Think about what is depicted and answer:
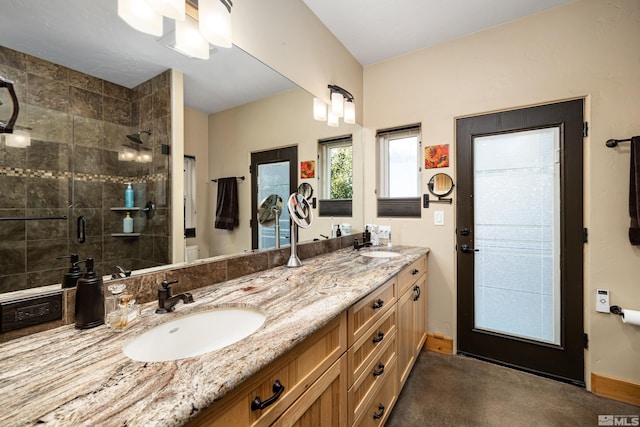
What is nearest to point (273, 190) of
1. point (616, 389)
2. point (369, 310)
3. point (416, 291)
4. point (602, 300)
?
point (369, 310)

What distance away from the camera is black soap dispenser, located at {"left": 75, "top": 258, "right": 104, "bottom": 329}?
2.59ft

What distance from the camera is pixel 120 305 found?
0.83m

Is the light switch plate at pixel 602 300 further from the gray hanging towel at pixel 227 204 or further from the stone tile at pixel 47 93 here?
the stone tile at pixel 47 93

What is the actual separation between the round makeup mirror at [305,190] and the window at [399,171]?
91 cm

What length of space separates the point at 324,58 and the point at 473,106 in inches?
51.5

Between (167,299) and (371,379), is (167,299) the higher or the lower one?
the higher one

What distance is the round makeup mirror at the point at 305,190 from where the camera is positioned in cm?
199

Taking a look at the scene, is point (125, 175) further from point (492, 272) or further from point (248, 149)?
point (492, 272)

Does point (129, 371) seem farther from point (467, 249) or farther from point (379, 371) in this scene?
point (467, 249)

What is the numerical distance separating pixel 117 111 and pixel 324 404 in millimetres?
1266

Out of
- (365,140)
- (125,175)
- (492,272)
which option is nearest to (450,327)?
(492,272)

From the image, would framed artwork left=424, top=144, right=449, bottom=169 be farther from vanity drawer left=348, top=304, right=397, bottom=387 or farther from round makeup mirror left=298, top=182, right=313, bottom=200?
vanity drawer left=348, top=304, right=397, bottom=387

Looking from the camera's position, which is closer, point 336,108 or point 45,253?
point 45,253

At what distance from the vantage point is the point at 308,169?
6.73 ft
